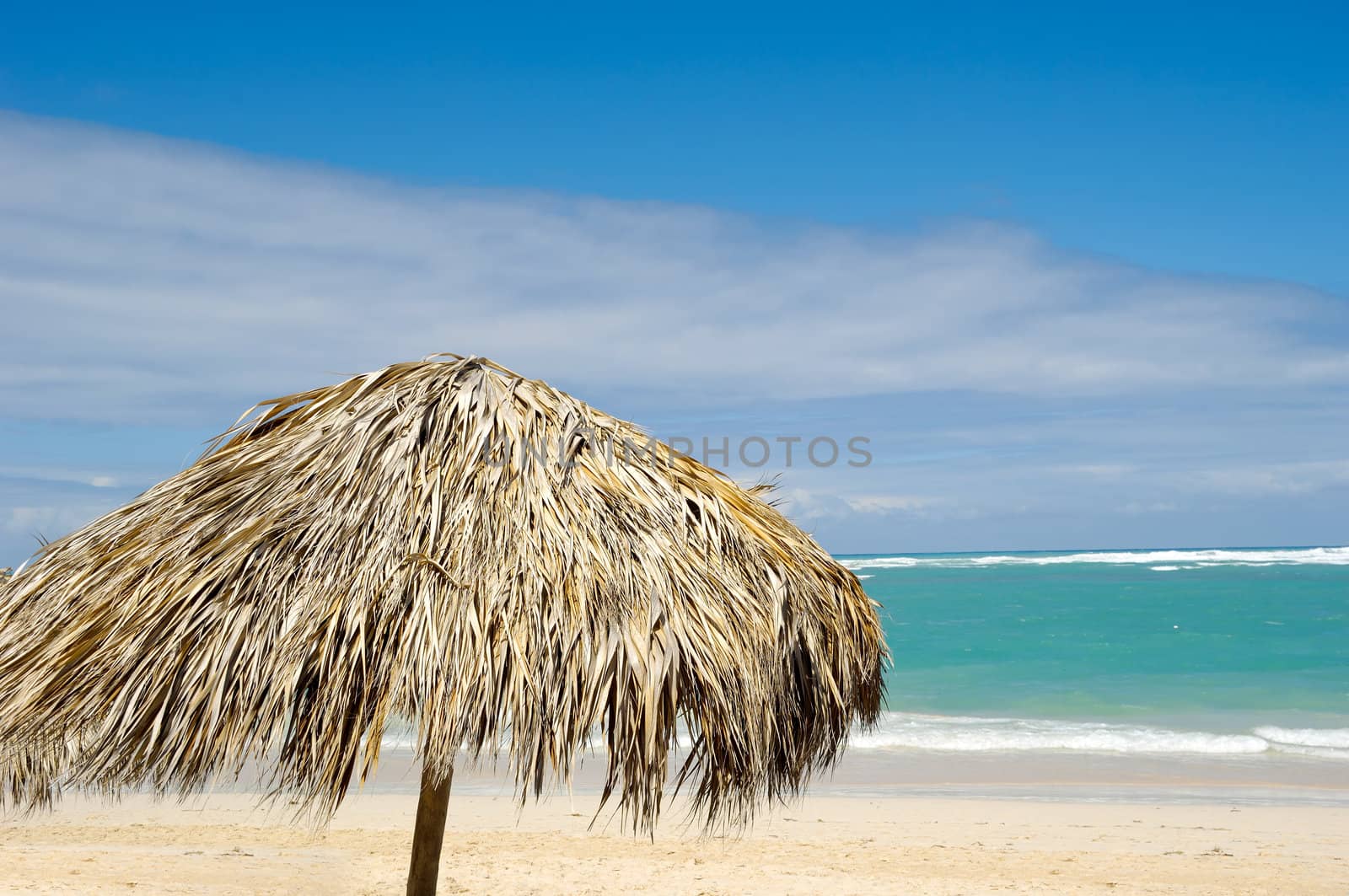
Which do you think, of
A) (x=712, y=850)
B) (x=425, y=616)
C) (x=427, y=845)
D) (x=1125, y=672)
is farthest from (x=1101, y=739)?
(x=425, y=616)

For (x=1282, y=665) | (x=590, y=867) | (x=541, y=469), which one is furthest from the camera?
(x=1282, y=665)

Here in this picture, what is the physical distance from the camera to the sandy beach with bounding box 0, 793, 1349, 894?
595 centimetres

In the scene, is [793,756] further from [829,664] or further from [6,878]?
[6,878]

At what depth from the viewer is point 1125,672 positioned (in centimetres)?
1664

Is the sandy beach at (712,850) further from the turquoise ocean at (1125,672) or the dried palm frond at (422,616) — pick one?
the dried palm frond at (422,616)

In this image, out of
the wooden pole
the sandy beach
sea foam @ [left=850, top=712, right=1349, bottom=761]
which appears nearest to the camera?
the wooden pole

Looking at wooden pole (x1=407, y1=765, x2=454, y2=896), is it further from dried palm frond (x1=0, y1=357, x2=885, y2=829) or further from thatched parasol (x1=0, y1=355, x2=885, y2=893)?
dried palm frond (x1=0, y1=357, x2=885, y2=829)

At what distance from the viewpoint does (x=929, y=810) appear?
8305 mm

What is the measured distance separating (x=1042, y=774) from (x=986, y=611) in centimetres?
1844

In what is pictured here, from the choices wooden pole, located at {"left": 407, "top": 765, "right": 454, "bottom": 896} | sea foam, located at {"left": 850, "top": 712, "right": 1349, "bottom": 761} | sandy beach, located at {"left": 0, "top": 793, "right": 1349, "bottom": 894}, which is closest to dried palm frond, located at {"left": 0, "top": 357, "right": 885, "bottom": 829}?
wooden pole, located at {"left": 407, "top": 765, "right": 454, "bottom": 896}

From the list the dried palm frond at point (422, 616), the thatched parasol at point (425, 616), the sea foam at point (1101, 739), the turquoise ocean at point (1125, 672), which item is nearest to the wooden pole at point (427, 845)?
the thatched parasol at point (425, 616)

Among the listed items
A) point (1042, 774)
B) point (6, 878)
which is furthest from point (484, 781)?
point (1042, 774)

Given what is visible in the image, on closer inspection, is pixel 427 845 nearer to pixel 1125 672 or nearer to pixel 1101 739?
pixel 1101 739

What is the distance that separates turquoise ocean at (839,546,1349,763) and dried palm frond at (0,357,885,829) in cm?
131
